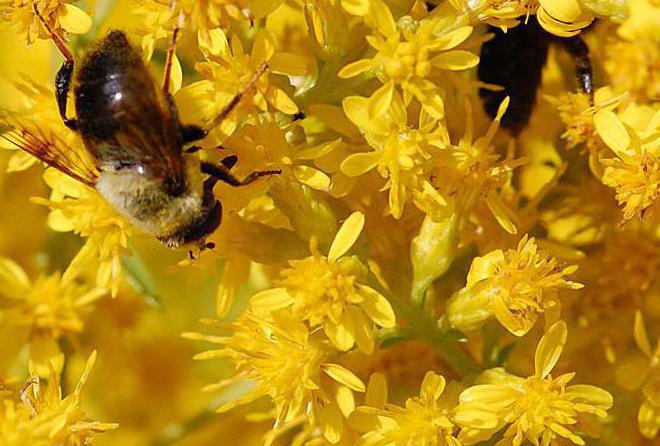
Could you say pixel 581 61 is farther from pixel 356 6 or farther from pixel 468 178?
pixel 356 6

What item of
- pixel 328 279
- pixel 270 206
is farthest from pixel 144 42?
pixel 328 279

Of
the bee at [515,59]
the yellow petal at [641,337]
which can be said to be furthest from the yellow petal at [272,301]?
the yellow petal at [641,337]

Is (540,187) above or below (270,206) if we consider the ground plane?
below

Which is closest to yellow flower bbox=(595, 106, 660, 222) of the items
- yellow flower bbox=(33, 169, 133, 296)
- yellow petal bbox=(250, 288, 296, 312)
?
yellow petal bbox=(250, 288, 296, 312)

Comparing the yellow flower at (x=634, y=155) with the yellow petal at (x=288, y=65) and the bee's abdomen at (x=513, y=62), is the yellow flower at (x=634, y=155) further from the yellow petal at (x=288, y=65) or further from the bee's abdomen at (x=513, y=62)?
the yellow petal at (x=288, y=65)

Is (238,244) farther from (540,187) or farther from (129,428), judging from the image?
(129,428)

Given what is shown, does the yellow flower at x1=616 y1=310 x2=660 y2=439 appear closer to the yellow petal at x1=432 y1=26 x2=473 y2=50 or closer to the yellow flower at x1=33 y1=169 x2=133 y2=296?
the yellow petal at x1=432 y1=26 x2=473 y2=50
